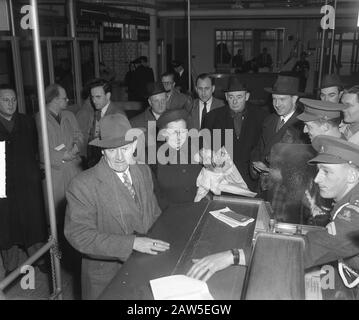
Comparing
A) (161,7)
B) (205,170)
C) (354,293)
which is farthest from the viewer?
(161,7)

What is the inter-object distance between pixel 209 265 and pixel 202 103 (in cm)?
330

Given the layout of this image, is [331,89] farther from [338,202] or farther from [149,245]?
[149,245]

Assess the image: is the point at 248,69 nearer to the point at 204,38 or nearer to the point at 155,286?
the point at 204,38

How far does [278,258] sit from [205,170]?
4.02 ft

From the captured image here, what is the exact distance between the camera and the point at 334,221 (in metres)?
1.86

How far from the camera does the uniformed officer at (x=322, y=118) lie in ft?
9.48

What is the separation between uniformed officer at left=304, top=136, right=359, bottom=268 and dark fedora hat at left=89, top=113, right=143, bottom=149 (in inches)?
41.3

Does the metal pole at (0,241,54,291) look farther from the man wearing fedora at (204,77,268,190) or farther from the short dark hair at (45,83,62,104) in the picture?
the man wearing fedora at (204,77,268,190)

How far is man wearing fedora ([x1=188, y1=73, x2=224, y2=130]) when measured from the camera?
4.59m

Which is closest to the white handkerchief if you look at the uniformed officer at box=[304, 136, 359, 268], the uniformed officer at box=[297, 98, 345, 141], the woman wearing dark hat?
the woman wearing dark hat

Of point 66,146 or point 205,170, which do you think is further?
point 66,146

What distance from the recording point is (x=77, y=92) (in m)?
5.80

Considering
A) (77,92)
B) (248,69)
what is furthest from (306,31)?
(77,92)

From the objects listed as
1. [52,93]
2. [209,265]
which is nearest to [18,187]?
[52,93]
